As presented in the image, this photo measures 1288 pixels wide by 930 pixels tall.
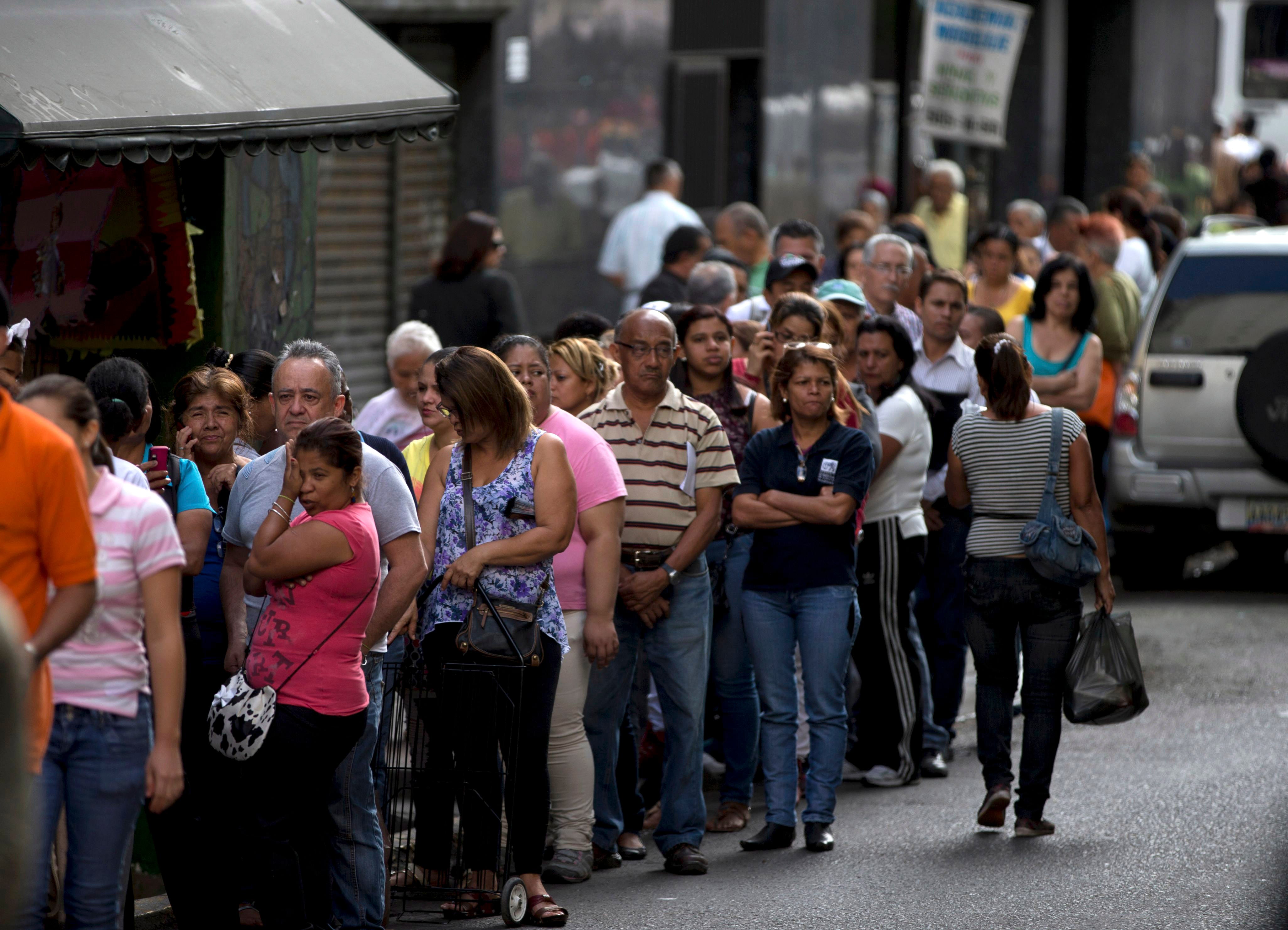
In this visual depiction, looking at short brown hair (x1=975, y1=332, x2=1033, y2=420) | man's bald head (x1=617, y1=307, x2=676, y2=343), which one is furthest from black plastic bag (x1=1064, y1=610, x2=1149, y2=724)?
man's bald head (x1=617, y1=307, x2=676, y2=343)

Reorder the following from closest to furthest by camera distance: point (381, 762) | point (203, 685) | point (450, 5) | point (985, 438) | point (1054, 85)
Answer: point (203, 685), point (381, 762), point (985, 438), point (450, 5), point (1054, 85)

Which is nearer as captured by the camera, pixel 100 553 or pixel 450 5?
pixel 100 553

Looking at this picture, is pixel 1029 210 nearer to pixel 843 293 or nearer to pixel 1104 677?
pixel 843 293

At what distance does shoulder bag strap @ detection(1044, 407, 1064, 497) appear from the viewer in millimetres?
7191

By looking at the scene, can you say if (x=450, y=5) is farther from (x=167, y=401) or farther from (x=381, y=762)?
(x=381, y=762)

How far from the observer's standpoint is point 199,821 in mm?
5699


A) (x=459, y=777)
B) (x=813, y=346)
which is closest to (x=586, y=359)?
(x=813, y=346)

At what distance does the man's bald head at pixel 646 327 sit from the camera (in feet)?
22.8

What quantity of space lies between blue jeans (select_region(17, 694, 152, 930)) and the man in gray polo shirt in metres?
1.18

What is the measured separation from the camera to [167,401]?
7.82m

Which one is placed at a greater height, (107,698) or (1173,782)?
(107,698)

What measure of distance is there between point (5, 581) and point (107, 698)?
0.38 m

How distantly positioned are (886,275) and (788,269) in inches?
22.7

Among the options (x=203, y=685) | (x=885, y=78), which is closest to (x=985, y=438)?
(x=203, y=685)
